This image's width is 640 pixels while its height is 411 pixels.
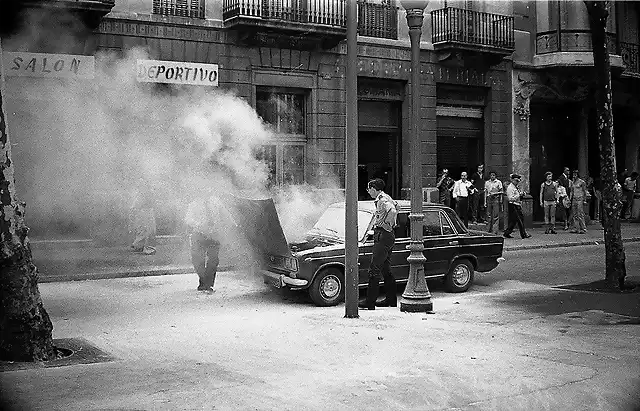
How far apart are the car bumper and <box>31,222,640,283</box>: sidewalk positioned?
82 cm

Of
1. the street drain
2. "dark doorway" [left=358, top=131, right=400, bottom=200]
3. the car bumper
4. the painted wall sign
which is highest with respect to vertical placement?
the painted wall sign

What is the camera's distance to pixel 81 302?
11.0 meters

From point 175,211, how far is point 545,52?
15500 mm

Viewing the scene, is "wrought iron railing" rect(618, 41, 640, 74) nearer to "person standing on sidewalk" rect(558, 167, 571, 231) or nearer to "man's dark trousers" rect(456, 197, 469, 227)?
"person standing on sidewalk" rect(558, 167, 571, 231)

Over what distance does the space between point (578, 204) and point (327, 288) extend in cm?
1498

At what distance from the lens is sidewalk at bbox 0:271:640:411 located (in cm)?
589

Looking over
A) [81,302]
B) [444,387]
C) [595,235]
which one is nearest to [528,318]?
[444,387]

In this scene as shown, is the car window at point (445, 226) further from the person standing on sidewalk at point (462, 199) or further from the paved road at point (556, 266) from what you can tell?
the person standing on sidewalk at point (462, 199)

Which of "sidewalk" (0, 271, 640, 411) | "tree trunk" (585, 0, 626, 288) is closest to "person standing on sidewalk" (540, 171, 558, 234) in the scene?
"tree trunk" (585, 0, 626, 288)

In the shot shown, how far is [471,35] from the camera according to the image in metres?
23.8

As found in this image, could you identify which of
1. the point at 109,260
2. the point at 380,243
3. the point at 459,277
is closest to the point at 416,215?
the point at 380,243

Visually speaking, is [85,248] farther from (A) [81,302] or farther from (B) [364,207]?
(B) [364,207]

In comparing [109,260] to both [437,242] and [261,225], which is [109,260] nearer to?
[261,225]

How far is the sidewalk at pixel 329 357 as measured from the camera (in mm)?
5895
